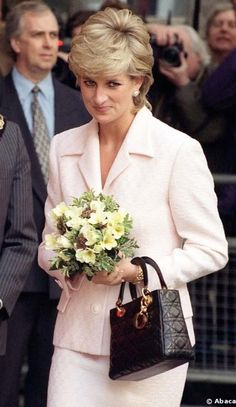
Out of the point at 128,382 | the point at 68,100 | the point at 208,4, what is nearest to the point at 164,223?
the point at 128,382

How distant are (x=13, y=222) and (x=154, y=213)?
0.60 m

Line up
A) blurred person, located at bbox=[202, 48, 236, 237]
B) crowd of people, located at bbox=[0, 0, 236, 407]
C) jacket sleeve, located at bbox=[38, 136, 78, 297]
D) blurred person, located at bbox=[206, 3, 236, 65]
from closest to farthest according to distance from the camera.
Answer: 1. crowd of people, located at bbox=[0, 0, 236, 407]
2. jacket sleeve, located at bbox=[38, 136, 78, 297]
3. blurred person, located at bbox=[202, 48, 236, 237]
4. blurred person, located at bbox=[206, 3, 236, 65]

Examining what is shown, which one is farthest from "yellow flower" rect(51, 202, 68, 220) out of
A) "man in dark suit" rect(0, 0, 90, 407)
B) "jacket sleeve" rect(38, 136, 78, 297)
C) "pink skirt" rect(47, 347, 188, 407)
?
"man in dark suit" rect(0, 0, 90, 407)

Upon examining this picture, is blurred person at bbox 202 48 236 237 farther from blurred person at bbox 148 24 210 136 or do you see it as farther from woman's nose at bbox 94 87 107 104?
woman's nose at bbox 94 87 107 104

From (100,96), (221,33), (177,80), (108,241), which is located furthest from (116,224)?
(221,33)

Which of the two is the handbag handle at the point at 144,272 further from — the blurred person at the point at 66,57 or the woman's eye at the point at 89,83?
the blurred person at the point at 66,57

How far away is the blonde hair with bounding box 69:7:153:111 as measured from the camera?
4402 mm

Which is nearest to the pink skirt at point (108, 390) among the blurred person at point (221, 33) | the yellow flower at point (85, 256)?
the yellow flower at point (85, 256)

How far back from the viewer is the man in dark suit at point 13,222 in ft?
15.4

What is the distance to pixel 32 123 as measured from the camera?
20.7 feet

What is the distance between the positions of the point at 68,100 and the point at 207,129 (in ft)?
2.75

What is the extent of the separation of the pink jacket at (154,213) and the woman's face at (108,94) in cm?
12

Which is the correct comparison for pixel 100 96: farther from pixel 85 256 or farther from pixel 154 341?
pixel 154 341

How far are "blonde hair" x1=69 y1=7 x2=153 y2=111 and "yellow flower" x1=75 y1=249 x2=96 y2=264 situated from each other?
0.66 metres
